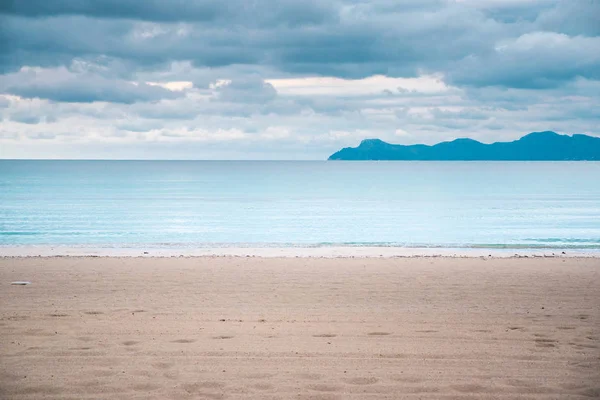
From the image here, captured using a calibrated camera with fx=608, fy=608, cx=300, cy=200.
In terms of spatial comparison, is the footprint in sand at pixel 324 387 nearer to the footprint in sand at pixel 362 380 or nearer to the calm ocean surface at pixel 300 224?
the footprint in sand at pixel 362 380

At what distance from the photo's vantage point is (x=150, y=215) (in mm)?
45375

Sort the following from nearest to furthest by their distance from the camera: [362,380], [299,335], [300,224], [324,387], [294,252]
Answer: [324,387] → [362,380] → [299,335] → [294,252] → [300,224]

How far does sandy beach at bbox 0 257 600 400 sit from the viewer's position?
684 centimetres

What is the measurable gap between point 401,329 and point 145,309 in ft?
15.2

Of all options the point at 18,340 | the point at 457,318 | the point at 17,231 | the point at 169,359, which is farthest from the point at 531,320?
the point at 17,231

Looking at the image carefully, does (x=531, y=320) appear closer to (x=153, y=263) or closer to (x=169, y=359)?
(x=169, y=359)

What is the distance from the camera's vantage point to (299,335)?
9070mm

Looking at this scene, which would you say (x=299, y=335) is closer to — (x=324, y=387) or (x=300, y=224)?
(x=324, y=387)

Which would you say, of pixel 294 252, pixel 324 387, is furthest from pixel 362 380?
pixel 294 252

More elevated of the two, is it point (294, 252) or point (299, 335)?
point (299, 335)

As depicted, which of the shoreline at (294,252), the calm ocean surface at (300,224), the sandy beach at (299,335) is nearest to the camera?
the sandy beach at (299,335)

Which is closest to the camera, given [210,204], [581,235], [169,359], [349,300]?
[169,359]

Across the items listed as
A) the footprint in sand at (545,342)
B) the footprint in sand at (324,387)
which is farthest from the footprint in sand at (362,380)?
the footprint in sand at (545,342)

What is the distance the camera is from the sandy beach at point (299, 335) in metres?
6.84
